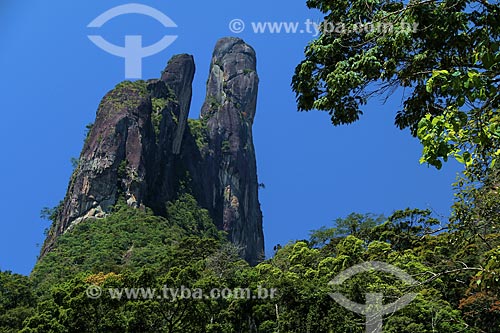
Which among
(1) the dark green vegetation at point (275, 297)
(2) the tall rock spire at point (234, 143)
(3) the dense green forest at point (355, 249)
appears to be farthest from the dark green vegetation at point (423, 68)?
(2) the tall rock spire at point (234, 143)

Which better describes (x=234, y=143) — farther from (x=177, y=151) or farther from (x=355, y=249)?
(x=355, y=249)

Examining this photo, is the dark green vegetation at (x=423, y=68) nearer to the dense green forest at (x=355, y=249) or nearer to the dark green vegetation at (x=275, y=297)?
the dense green forest at (x=355, y=249)

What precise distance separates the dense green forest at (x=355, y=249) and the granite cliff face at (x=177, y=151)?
367 cm

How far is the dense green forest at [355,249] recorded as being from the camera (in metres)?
4.52

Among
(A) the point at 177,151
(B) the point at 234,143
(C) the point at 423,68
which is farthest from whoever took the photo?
(B) the point at 234,143

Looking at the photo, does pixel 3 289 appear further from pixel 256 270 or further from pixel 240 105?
pixel 240 105

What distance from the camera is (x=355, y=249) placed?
24.9m

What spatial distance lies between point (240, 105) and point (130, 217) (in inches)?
1476

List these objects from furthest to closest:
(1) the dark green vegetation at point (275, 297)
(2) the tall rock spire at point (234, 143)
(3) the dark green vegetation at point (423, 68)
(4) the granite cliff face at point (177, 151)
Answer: (2) the tall rock spire at point (234, 143), (4) the granite cliff face at point (177, 151), (1) the dark green vegetation at point (275, 297), (3) the dark green vegetation at point (423, 68)

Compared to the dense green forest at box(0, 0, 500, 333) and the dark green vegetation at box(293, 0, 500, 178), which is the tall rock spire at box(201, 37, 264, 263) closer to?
the dense green forest at box(0, 0, 500, 333)

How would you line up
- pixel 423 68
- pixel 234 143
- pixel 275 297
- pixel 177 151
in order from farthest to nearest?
pixel 234 143, pixel 177 151, pixel 275 297, pixel 423 68

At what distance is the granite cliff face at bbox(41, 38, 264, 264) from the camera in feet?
194

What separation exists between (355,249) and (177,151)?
170ft

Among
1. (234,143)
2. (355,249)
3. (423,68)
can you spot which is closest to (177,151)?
(234,143)
